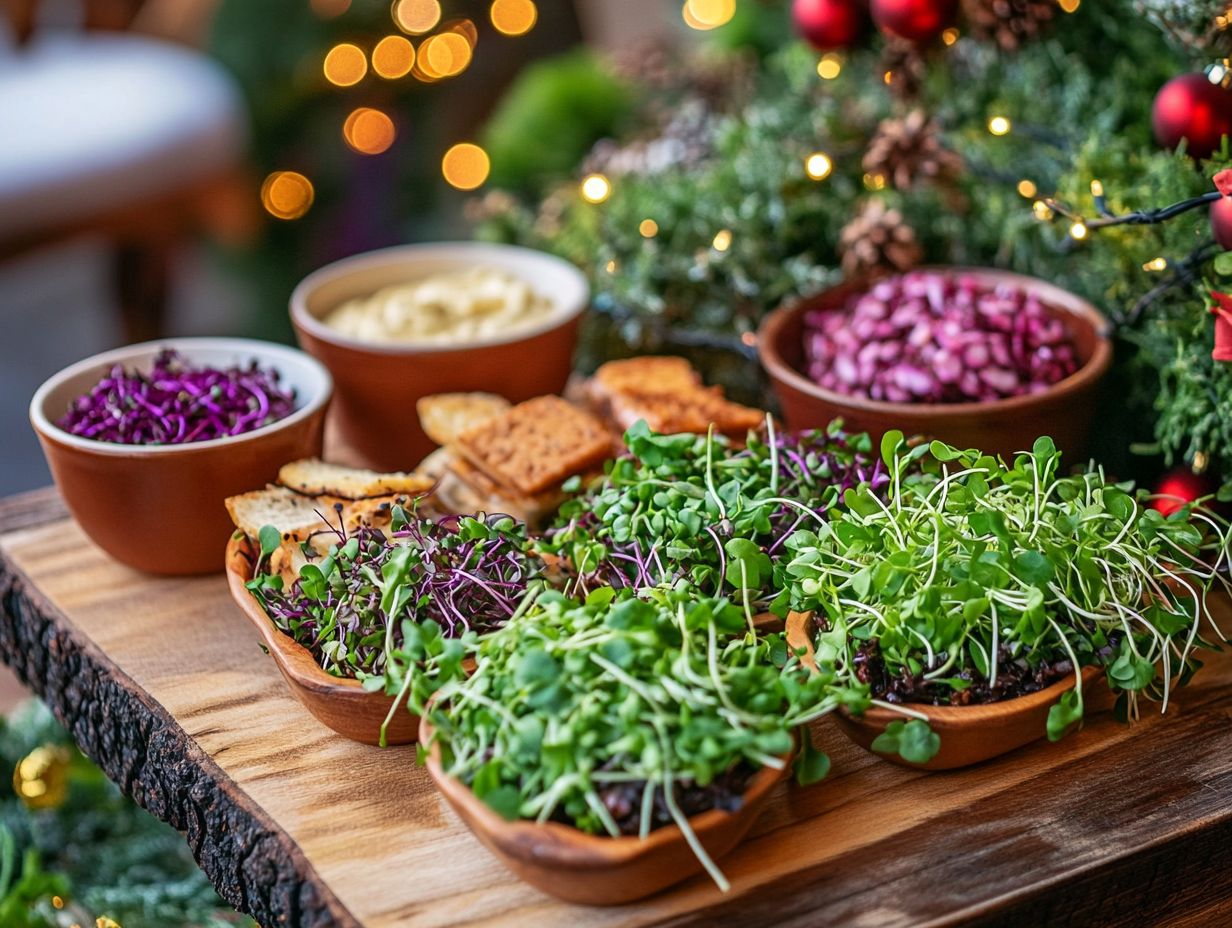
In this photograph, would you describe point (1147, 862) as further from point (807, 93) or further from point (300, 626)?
point (807, 93)

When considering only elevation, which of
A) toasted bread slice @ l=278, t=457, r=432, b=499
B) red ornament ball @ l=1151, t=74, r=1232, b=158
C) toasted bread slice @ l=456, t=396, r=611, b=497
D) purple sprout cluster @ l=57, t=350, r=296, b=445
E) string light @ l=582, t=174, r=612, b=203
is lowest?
toasted bread slice @ l=278, t=457, r=432, b=499

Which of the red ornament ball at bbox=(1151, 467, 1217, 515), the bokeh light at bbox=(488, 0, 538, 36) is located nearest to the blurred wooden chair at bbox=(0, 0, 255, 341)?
the bokeh light at bbox=(488, 0, 538, 36)

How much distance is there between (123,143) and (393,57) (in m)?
0.68

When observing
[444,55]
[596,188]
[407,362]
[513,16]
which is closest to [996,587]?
[407,362]

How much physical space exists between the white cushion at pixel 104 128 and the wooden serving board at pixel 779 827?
2.05 meters

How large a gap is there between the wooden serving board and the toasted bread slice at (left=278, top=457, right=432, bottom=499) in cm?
19

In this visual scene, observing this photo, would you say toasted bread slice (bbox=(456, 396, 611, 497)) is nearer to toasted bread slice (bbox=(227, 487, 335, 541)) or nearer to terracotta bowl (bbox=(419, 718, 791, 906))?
toasted bread slice (bbox=(227, 487, 335, 541))

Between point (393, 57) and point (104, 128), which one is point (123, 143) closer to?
point (104, 128)

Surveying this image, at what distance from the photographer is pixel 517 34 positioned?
362 centimetres

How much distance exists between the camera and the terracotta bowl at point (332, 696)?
3.40ft

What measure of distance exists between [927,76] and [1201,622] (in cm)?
78

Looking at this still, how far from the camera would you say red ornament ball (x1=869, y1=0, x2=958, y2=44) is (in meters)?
1.44

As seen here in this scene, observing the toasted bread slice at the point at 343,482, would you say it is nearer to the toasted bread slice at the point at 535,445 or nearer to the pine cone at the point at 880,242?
the toasted bread slice at the point at 535,445

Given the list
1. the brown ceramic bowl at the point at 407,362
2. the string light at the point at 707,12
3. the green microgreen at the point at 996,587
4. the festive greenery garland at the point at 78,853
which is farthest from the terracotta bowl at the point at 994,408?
the string light at the point at 707,12
